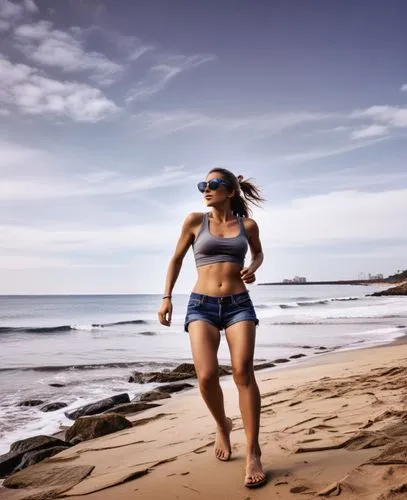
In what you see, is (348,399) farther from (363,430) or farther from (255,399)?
(255,399)

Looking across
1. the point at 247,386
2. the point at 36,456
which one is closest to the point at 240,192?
the point at 247,386

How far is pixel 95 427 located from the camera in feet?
20.3

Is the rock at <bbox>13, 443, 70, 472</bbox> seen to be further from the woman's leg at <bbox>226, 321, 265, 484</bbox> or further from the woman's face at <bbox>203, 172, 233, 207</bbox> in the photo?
the woman's face at <bbox>203, 172, 233, 207</bbox>

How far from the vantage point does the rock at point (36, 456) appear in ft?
17.5

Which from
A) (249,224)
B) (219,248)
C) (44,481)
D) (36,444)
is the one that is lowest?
(36,444)

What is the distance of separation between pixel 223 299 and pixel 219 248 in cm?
42

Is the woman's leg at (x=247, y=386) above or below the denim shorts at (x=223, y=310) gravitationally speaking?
below

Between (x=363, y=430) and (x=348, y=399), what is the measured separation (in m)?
1.71

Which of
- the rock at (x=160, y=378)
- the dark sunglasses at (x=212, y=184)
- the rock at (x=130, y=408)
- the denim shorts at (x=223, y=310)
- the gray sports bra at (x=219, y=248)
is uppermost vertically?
the dark sunglasses at (x=212, y=184)

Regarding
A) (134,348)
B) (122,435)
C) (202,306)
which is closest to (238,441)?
(202,306)

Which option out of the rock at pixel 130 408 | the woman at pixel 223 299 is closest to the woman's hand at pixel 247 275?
the woman at pixel 223 299

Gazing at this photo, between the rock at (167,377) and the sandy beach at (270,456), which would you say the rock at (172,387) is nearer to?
the rock at (167,377)

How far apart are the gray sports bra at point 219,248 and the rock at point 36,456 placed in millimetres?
3025

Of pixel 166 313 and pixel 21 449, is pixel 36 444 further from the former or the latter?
pixel 166 313
